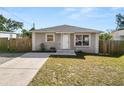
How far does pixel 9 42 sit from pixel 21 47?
1585 millimetres

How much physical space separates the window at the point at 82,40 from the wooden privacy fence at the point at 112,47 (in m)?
1.84

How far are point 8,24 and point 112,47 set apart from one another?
126ft

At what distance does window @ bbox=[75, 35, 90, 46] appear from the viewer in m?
25.7

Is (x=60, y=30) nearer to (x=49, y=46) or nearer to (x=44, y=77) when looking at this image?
(x=49, y=46)

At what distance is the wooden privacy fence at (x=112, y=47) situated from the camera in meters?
25.6

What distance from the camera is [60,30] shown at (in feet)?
83.9

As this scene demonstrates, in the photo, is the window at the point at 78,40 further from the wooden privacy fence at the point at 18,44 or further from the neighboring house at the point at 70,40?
the wooden privacy fence at the point at 18,44

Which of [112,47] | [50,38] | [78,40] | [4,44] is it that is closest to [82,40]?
[78,40]

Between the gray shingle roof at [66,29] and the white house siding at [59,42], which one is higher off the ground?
the gray shingle roof at [66,29]

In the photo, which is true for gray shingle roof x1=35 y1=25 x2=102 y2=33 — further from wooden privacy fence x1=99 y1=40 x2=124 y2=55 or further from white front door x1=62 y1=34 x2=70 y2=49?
wooden privacy fence x1=99 y1=40 x2=124 y2=55

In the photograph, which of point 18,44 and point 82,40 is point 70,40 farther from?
point 18,44

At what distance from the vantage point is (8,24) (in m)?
58.5

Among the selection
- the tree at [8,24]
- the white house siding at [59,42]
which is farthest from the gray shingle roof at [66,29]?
the tree at [8,24]
